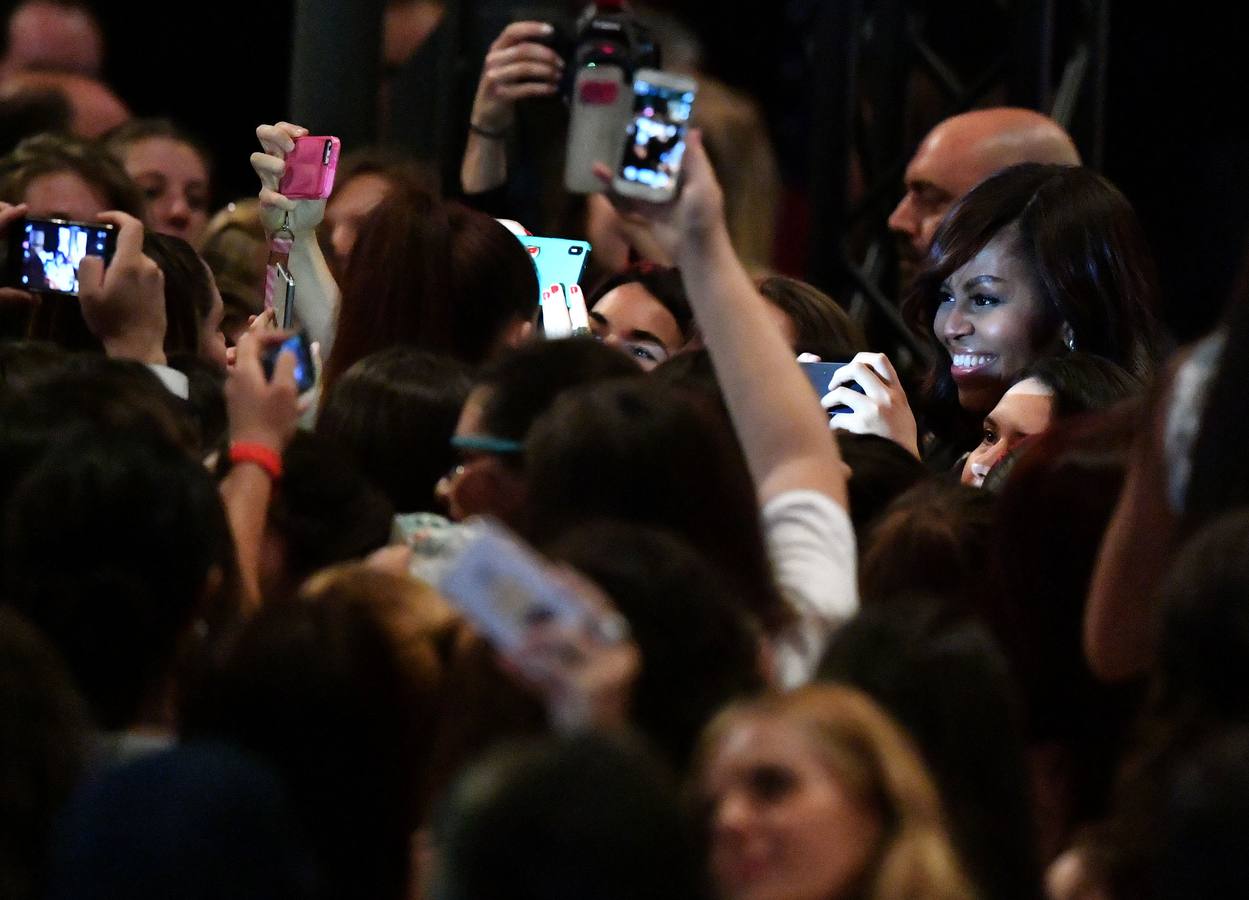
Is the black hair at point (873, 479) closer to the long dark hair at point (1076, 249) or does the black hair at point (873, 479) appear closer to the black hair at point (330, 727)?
the long dark hair at point (1076, 249)

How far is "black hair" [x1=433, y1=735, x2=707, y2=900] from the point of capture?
1.35 m

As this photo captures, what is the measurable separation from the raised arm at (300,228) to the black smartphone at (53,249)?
0.27 m

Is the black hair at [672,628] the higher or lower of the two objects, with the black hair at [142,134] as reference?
higher

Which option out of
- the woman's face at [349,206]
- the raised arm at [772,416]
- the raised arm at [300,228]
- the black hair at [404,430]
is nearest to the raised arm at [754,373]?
the raised arm at [772,416]

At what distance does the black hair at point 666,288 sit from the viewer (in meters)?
4.10

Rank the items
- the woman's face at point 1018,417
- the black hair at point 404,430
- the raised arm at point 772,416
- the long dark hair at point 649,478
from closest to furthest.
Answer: the long dark hair at point 649,478, the raised arm at point 772,416, the black hair at point 404,430, the woman's face at point 1018,417

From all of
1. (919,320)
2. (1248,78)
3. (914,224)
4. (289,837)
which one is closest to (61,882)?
(289,837)

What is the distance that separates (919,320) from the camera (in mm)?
3707

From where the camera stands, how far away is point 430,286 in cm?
337

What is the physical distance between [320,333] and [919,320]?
97 cm

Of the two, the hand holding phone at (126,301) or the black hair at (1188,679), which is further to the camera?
the hand holding phone at (126,301)

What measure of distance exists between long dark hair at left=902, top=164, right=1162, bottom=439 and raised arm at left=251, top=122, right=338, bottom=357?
0.95 meters

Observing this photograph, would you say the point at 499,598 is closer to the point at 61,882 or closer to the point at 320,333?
the point at 61,882

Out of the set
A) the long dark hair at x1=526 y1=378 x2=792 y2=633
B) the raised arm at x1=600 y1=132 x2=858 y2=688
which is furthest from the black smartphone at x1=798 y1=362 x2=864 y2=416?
the long dark hair at x1=526 y1=378 x2=792 y2=633
